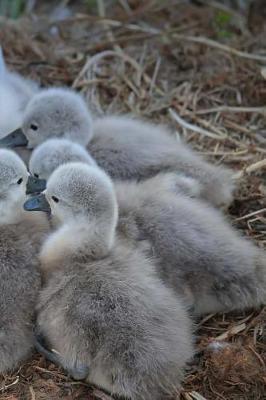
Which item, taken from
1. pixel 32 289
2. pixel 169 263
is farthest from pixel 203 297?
pixel 32 289

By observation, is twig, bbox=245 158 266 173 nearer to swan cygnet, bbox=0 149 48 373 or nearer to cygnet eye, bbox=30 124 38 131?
cygnet eye, bbox=30 124 38 131

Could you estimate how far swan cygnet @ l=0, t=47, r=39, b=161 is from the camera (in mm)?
3795

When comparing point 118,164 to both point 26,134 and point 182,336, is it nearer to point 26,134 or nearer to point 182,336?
point 26,134

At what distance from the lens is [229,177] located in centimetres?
359

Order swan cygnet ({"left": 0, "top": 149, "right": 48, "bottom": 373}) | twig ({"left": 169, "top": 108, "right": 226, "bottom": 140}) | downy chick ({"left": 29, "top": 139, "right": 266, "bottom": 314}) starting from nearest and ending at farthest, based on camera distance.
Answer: swan cygnet ({"left": 0, "top": 149, "right": 48, "bottom": 373}) < downy chick ({"left": 29, "top": 139, "right": 266, "bottom": 314}) < twig ({"left": 169, "top": 108, "right": 226, "bottom": 140})

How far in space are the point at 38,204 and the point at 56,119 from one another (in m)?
0.68

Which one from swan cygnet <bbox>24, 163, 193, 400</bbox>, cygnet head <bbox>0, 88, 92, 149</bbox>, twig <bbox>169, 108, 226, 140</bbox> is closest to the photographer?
swan cygnet <bbox>24, 163, 193, 400</bbox>

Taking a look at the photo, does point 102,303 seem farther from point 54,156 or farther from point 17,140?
point 17,140

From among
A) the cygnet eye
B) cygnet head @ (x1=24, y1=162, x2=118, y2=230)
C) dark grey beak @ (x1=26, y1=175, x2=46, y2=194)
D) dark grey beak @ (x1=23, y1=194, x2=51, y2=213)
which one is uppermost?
cygnet head @ (x1=24, y1=162, x2=118, y2=230)

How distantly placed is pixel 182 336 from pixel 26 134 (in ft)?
4.41

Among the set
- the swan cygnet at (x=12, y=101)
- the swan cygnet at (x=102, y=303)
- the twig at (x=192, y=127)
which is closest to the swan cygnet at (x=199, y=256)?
the swan cygnet at (x=102, y=303)

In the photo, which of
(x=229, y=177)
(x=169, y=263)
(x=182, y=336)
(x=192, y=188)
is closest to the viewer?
(x=182, y=336)

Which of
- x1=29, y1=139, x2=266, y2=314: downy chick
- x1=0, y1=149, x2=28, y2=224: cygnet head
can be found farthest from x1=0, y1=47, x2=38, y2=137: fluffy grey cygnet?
x1=29, y1=139, x2=266, y2=314: downy chick

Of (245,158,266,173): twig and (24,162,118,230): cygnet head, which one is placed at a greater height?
(24,162,118,230): cygnet head
